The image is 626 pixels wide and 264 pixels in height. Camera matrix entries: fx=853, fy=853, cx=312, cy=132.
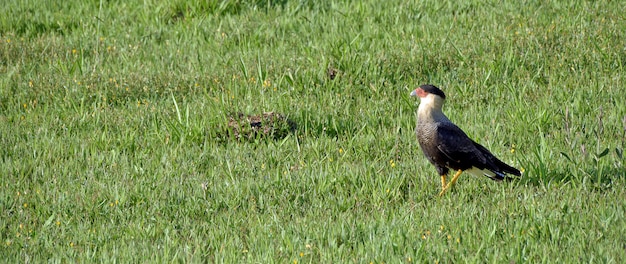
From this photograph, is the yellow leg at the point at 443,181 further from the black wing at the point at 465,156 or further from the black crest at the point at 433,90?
the black crest at the point at 433,90

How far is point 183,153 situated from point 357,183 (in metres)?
1.64

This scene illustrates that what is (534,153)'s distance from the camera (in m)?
6.54

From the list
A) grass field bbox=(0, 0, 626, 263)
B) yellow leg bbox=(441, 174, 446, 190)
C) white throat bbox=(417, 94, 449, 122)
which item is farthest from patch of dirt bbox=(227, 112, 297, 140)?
yellow leg bbox=(441, 174, 446, 190)

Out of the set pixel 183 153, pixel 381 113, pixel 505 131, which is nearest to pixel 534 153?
pixel 505 131

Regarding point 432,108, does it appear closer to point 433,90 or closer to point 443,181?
point 433,90

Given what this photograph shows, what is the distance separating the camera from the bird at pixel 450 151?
6238mm

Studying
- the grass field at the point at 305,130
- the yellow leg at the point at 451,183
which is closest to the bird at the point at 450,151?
the yellow leg at the point at 451,183

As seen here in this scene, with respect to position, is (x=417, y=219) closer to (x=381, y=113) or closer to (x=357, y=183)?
(x=357, y=183)

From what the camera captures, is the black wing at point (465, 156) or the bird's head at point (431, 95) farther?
the bird's head at point (431, 95)

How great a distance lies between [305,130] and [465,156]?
5.79 ft

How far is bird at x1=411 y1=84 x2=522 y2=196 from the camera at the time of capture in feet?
20.5

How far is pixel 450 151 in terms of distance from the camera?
625 centimetres

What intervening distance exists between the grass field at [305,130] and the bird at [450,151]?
0.43ft

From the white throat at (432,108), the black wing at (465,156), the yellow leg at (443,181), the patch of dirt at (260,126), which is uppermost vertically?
the white throat at (432,108)
